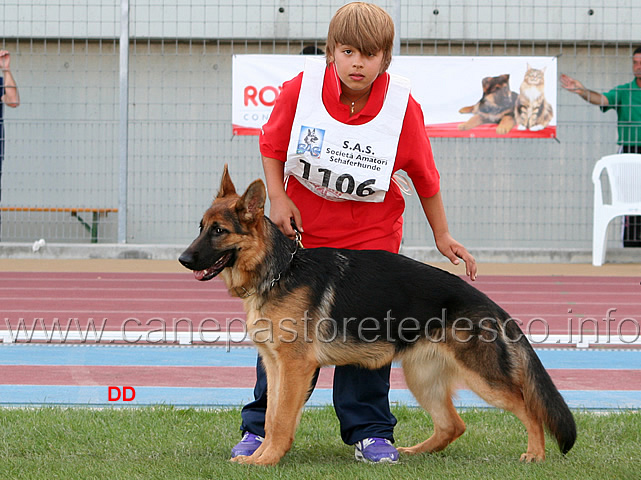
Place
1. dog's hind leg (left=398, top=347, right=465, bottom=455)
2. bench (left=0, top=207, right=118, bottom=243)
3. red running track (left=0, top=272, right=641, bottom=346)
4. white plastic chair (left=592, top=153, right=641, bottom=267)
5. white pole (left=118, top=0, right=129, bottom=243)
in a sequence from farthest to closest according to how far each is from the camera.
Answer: bench (left=0, top=207, right=118, bottom=243)
white pole (left=118, top=0, right=129, bottom=243)
white plastic chair (left=592, top=153, right=641, bottom=267)
red running track (left=0, top=272, right=641, bottom=346)
dog's hind leg (left=398, top=347, right=465, bottom=455)

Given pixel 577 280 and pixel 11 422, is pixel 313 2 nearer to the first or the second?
pixel 577 280

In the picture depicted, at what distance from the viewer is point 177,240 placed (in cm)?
1412

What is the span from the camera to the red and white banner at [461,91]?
12719 millimetres

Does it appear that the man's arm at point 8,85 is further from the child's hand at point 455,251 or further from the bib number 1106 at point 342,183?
the child's hand at point 455,251

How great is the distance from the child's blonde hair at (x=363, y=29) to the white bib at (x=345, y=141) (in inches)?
11.8

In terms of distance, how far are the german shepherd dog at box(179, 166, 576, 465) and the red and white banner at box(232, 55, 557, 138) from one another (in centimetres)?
875

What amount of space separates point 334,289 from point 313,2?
418 inches

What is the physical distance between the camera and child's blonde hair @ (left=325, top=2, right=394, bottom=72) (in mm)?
3988

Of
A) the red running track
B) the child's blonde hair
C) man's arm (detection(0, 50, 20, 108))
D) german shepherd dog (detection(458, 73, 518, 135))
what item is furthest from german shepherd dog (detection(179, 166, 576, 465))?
man's arm (detection(0, 50, 20, 108))

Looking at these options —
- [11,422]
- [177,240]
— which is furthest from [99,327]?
[177,240]

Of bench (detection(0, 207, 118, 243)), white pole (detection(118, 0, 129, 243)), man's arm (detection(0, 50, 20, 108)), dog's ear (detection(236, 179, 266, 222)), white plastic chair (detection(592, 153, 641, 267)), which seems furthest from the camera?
bench (detection(0, 207, 118, 243))

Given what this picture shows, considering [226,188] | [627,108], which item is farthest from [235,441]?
[627,108]

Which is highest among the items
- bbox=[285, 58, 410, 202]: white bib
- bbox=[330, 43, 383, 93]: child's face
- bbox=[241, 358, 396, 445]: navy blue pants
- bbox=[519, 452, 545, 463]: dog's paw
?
bbox=[330, 43, 383, 93]: child's face

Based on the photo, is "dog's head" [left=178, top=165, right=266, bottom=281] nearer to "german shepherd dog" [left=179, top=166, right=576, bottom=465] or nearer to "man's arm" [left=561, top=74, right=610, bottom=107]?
"german shepherd dog" [left=179, top=166, right=576, bottom=465]
